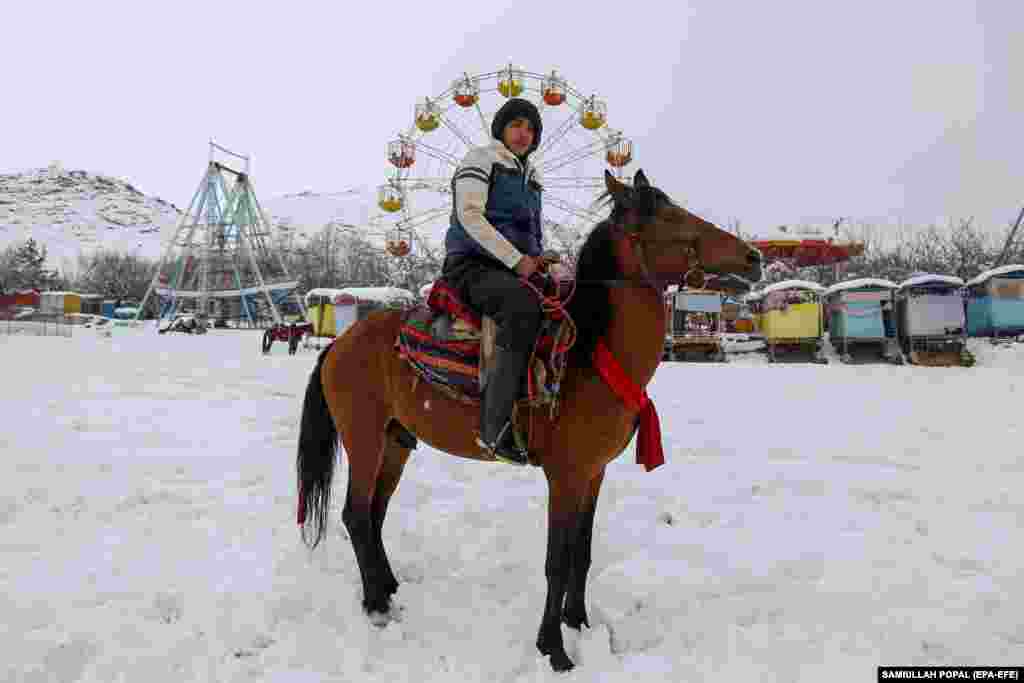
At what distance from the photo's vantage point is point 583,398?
2666 mm

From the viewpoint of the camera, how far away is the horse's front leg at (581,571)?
2840mm

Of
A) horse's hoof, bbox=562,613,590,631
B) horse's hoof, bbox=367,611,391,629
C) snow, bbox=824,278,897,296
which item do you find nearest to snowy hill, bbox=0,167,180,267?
snow, bbox=824,278,897,296

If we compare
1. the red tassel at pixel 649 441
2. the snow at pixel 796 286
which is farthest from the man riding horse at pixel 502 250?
the snow at pixel 796 286

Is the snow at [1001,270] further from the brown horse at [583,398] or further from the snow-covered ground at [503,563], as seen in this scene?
the brown horse at [583,398]

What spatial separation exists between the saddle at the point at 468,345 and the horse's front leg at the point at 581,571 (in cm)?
59

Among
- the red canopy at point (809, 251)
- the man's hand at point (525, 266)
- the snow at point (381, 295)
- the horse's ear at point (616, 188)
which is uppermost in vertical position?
the red canopy at point (809, 251)

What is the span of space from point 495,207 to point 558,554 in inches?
68.6

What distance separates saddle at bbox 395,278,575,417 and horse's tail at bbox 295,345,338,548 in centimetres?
76

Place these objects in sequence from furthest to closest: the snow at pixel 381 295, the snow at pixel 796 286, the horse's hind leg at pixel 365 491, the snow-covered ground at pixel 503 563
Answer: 1. the snow at pixel 381 295
2. the snow at pixel 796 286
3. the horse's hind leg at pixel 365 491
4. the snow-covered ground at pixel 503 563

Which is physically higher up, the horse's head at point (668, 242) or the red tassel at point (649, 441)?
the horse's head at point (668, 242)

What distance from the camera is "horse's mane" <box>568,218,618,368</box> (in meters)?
2.72

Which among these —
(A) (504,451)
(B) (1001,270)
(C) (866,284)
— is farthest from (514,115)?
(B) (1001,270)

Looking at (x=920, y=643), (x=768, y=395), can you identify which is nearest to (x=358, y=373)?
(x=920, y=643)

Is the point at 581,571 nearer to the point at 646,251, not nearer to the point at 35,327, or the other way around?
the point at 646,251
